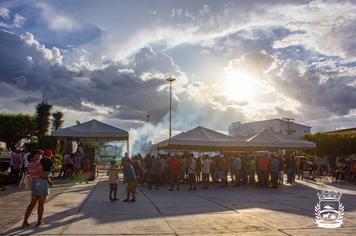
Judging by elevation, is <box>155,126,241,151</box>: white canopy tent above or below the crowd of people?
above

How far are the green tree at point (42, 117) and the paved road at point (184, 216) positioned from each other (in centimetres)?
2716

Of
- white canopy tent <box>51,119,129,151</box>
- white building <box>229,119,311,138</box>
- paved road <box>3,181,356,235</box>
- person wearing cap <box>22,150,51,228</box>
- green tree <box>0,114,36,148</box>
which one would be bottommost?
paved road <box>3,181,356,235</box>

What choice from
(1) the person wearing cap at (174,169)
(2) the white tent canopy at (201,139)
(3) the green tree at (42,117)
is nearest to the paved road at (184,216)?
(1) the person wearing cap at (174,169)

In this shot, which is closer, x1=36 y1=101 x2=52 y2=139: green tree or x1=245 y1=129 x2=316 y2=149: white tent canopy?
x1=245 y1=129 x2=316 y2=149: white tent canopy

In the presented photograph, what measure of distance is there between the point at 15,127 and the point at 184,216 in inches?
1328

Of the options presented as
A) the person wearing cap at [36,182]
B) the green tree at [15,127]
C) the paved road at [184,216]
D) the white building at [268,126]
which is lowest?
the paved road at [184,216]

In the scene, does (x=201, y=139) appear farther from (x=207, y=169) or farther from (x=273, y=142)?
(x=273, y=142)

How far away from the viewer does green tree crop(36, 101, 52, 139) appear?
41.7 m

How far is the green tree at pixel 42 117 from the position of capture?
4172 cm

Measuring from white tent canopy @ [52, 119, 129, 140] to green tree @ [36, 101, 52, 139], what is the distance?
56.2 ft

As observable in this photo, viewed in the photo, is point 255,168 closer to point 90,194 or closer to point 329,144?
point 90,194

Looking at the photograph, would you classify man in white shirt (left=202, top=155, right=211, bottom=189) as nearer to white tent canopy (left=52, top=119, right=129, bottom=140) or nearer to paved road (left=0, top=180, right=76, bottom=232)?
white tent canopy (left=52, top=119, right=129, bottom=140)

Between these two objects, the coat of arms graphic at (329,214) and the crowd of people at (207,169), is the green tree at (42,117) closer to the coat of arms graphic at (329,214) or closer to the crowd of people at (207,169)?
the crowd of people at (207,169)

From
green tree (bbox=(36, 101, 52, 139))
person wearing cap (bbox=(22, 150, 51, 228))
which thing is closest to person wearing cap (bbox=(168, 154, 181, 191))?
person wearing cap (bbox=(22, 150, 51, 228))
